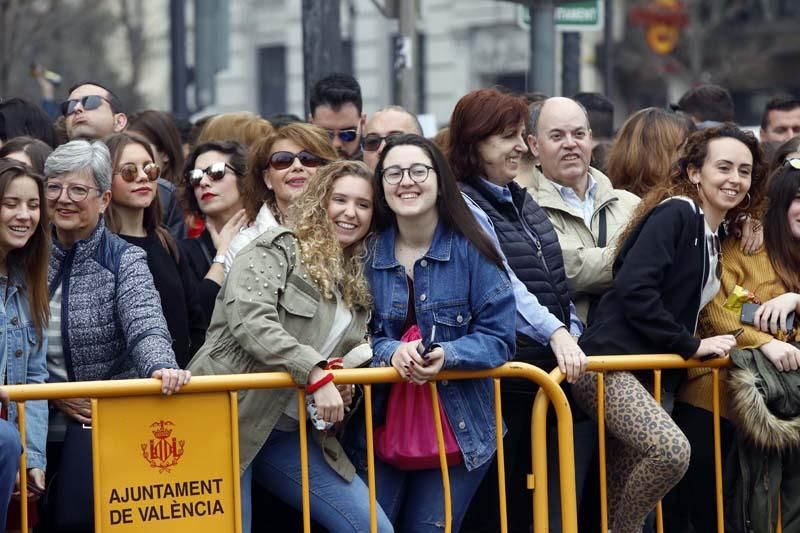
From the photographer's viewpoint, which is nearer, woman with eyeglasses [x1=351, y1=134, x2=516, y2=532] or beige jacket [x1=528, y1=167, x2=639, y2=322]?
woman with eyeglasses [x1=351, y1=134, x2=516, y2=532]

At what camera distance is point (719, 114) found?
29.9 ft

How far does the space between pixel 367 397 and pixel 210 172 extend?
1.93 metres

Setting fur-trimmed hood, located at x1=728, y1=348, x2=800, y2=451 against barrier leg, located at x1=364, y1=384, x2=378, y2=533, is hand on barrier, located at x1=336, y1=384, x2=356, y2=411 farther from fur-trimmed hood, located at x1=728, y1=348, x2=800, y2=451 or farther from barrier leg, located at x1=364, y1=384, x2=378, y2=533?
fur-trimmed hood, located at x1=728, y1=348, x2=800, y2=451

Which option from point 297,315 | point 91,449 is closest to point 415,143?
point 297,315

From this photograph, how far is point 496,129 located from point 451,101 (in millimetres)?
26296

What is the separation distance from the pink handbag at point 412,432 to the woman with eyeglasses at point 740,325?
3.88ft

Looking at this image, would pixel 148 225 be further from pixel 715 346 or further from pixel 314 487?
pixel 715 346

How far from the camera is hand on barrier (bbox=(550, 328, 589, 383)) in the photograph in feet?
18.9

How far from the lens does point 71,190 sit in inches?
229

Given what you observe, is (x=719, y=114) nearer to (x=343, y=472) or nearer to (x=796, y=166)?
(x=796, y=166)

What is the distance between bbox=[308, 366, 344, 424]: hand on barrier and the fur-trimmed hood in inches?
69.4

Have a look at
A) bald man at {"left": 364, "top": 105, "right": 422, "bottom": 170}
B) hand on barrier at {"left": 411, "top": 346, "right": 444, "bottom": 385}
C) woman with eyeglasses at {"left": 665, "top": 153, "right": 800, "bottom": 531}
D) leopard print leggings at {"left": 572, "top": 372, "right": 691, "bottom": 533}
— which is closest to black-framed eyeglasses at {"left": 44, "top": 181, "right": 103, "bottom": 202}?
hand on barrier at {"left": 411, "top": 346, "right": 444, "bottom": 385}

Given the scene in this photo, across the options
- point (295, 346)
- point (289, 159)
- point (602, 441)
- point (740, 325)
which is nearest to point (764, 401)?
point (740, 325)

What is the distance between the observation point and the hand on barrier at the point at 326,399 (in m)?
5.36
